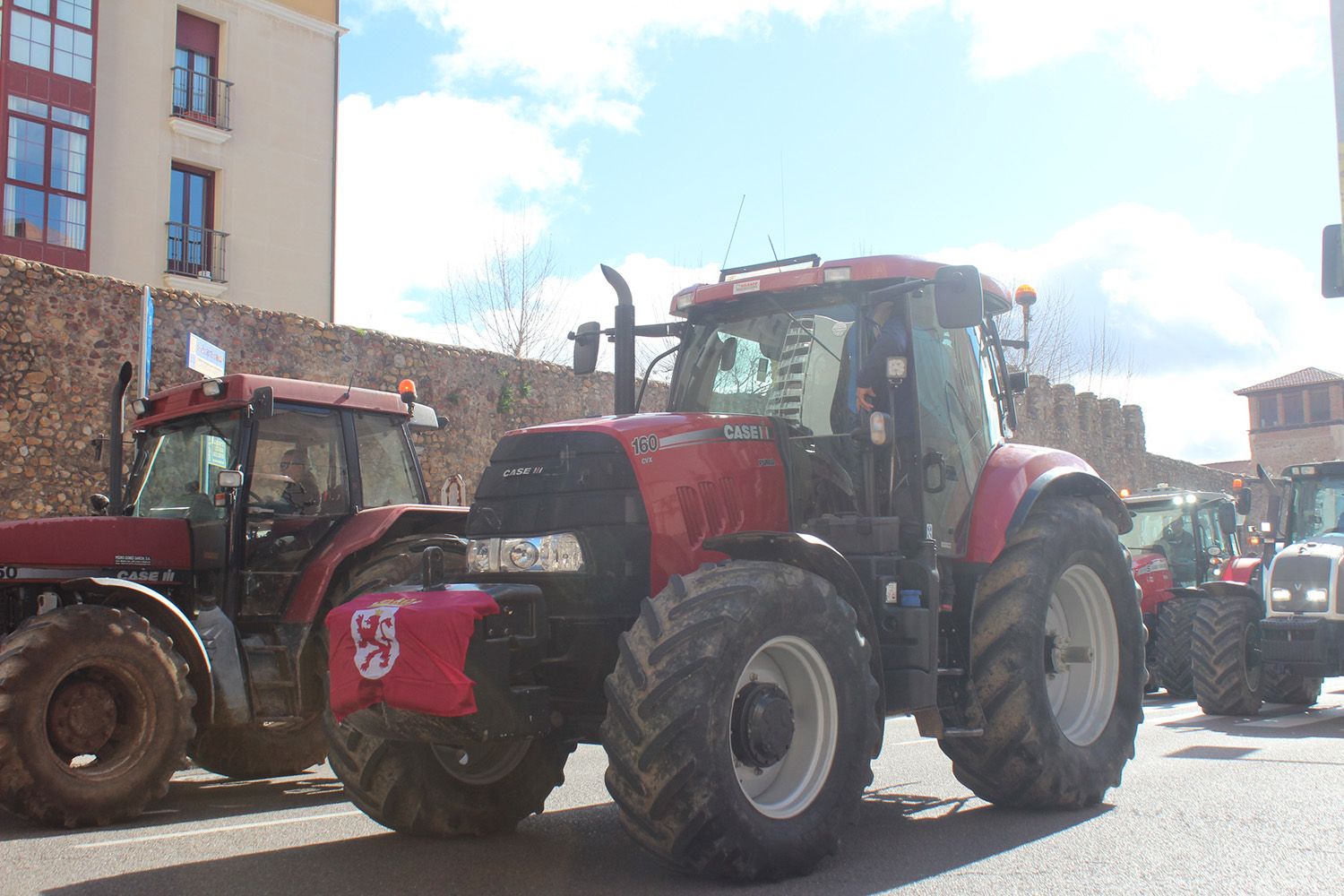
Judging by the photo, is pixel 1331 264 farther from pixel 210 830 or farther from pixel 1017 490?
pixel 210 830

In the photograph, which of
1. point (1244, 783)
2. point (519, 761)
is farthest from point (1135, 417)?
point (519, 761)

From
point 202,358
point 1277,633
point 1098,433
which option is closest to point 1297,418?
point 1098,433

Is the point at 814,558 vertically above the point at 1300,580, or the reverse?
the point at 814,558

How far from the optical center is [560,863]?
17.0ft

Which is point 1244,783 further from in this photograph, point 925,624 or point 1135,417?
point 1135,417

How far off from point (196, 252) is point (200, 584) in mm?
17945

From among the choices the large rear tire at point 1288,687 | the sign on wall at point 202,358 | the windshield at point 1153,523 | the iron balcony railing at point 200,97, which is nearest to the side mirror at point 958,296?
the sign on wall at point 202,358

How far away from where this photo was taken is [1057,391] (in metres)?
31.9

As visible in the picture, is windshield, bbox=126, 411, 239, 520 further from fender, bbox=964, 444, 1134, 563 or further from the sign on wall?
fender, bbox=964, 444, 1134, 563

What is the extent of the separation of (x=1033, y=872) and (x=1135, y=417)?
32.9 meters

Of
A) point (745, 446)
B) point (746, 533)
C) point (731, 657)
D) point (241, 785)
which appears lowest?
point (241, 785)

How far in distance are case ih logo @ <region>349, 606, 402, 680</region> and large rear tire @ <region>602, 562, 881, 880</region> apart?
32.3 inches

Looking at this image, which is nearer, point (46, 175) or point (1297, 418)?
point (46, 175)

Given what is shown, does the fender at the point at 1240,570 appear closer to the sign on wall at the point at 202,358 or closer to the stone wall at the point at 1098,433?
the sign on wall at the point at 202,358
